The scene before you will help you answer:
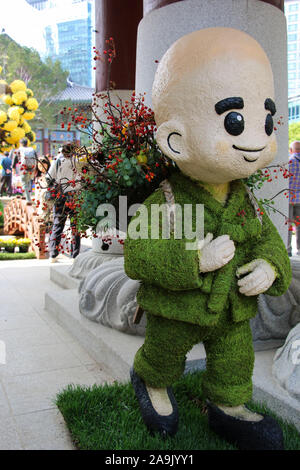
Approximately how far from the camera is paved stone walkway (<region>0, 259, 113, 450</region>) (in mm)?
2320

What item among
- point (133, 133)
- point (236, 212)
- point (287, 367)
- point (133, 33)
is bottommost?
point (287, 367)

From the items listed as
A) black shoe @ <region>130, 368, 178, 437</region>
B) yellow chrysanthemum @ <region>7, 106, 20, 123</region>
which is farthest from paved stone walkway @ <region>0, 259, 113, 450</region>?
yellow chrysanthemum @ <region>7, 106, 20, 123</region>

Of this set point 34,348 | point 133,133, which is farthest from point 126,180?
point 34,348

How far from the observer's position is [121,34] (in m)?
5.08

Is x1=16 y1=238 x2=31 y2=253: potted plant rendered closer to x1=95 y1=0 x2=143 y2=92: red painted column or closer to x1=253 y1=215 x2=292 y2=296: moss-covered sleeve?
x1=95 y1=0 x2=143 y2=92: red painted column

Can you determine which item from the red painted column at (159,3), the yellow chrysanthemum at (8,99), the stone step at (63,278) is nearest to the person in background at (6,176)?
the yellow chrysanthemum at (8,99)

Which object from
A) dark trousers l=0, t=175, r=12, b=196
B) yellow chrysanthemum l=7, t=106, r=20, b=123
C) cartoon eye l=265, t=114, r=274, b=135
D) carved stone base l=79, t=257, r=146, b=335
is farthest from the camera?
dark trousers l=0, t=175, r=12, b=196

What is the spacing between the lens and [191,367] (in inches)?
111

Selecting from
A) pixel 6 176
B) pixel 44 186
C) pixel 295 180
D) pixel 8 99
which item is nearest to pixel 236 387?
pixel 44 186

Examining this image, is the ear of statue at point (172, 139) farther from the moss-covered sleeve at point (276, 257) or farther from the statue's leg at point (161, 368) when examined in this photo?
the statue's leg at point (161, 368)

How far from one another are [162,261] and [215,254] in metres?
0.21

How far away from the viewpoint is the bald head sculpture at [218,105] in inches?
67.6
